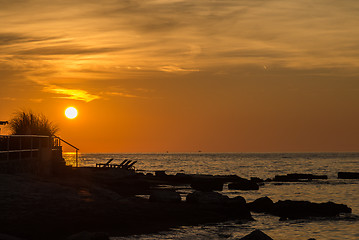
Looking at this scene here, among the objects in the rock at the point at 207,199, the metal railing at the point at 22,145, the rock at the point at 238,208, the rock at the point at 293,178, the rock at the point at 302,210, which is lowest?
the rock at the point at 293,178

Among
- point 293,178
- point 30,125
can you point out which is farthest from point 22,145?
point 293,178

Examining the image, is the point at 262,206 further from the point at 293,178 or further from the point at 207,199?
the point at 293,178

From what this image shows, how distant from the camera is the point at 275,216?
32719 mm

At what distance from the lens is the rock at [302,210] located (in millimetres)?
32919

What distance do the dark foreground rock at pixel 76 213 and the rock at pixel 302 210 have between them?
5.83 meters

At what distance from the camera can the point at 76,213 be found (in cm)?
2220

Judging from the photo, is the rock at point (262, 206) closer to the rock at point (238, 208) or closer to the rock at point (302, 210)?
the rock at point (302, 210)

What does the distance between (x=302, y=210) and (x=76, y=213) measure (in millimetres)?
16946

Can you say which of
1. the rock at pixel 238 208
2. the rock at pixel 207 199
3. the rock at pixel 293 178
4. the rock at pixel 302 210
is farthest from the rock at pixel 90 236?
the rock at pixel 293 178

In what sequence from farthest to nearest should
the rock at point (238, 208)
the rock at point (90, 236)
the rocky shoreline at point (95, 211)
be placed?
the rock at point (238, 208) → the rocky shoreline at point (95, 211) → the rock at point (90, 236)

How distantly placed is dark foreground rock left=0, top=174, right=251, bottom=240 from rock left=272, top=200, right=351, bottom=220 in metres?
5.83

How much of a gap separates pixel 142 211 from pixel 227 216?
213 inches

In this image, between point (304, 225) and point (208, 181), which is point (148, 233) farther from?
point (208, 181)

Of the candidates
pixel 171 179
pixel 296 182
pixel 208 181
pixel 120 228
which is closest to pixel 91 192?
pixel 120 228
